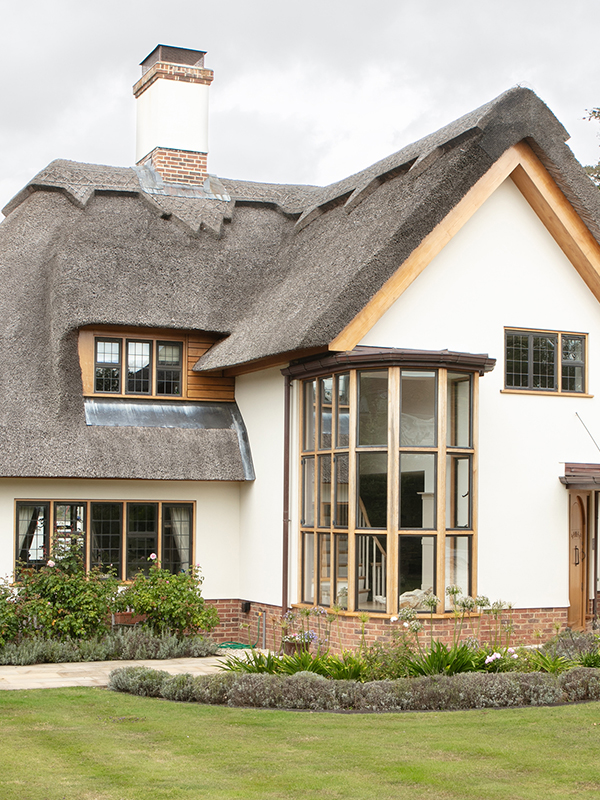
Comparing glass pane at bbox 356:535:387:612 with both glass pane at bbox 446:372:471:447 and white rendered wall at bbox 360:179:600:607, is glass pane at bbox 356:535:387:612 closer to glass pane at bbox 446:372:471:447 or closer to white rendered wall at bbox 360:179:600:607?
glass pane at bbox 446:372:471:447

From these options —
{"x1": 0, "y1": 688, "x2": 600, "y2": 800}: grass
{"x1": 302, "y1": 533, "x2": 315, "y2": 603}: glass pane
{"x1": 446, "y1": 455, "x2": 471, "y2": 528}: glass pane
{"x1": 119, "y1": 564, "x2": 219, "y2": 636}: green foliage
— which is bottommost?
{"x1": 0, "y1": 688, "x2": 600, "y2": 800}: grass

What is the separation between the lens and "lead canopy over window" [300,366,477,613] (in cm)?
1437

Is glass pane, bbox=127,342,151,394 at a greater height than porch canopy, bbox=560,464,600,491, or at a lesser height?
greater

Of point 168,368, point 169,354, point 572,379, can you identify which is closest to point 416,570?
point 572,379

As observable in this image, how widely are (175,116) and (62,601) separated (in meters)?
11.7

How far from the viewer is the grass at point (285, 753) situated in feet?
24.8

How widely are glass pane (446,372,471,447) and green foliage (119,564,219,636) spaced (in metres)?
4.93

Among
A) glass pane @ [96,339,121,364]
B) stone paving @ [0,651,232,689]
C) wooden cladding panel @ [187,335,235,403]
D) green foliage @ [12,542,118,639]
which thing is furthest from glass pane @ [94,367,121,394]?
stone paving @ [0,651,232,689]

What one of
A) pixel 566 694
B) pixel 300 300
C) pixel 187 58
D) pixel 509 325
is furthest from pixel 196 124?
pixel 566 694

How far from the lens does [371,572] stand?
1452 cm

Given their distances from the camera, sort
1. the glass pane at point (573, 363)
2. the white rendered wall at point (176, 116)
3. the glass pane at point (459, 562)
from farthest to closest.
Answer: the white rendered wall at point (176, 116), the glass pane at point (573, 363), the glass pane at point (459, 562)

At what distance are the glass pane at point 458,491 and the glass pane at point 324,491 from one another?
181 cm

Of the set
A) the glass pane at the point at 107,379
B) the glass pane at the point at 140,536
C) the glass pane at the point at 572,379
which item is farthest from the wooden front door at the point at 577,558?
the glass pane at the point at 107,379

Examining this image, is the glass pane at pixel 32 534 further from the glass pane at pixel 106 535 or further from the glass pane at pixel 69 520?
the glass pane at pixel 106 535
